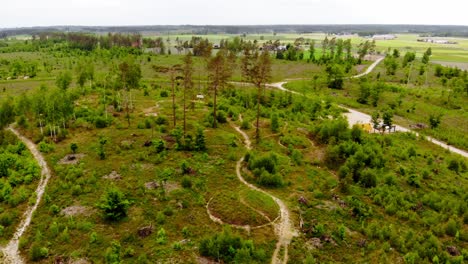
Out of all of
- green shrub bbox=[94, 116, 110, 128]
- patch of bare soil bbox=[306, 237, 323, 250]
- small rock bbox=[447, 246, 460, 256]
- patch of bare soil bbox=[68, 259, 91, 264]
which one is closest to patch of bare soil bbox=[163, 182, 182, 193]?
patch of bare soil bbox=[68, 259, 91, 264]

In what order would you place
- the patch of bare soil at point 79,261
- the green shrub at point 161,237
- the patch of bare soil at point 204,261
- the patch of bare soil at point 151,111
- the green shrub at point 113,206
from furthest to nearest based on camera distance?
1. the patch of bare soil at point 151,111
2. the green shrub at point 113,206
3. the green shrub at point 161,237
4. the patch of bare soil at point 79,261
5. the patch of bare soil at point 204,261

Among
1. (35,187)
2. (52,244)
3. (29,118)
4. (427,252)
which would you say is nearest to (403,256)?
(427,252)

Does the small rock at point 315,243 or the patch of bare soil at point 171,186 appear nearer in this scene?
the small rock at point 315,243

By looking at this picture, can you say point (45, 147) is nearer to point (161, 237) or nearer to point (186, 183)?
point (186, 183)

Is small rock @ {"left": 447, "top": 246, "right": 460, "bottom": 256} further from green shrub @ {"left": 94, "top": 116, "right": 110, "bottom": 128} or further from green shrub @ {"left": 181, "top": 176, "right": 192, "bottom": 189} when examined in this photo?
green shrub @ {"left": 94, "top": 116, "right": 110, "bottom": 128}

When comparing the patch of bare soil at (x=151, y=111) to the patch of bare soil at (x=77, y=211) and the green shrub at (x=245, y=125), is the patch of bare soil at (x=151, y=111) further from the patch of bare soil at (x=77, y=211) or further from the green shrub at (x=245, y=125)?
the patch of bare soil at (x=77, y=211)

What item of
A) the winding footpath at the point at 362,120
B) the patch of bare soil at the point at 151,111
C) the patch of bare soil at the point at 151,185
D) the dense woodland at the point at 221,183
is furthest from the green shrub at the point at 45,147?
the winding footpath at the point at 362,120
